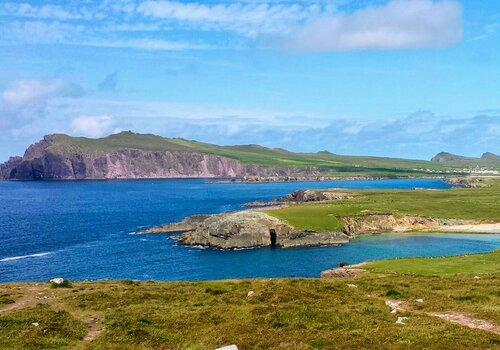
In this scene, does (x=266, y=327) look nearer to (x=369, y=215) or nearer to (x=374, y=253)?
(x=374, y=253)

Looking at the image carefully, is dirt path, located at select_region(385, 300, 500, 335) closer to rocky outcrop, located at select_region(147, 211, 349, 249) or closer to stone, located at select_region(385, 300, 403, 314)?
stone, located at select_region(385, 300, 403, 314)

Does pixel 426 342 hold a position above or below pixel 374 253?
above

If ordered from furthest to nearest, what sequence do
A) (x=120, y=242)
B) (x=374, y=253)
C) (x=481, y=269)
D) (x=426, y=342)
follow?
(x=120, y=242) < (x=374, y=253) < (x=481, y=269) < (x=426, y=342)

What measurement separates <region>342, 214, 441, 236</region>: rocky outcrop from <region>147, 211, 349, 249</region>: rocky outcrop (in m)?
12.1

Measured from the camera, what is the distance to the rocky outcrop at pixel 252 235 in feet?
383

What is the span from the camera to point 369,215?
13750cm

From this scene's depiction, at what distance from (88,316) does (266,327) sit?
1388 centimetres

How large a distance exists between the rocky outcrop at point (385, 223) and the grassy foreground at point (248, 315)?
80.2 m

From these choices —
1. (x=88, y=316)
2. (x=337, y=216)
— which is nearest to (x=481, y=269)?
(x=88, y=316)

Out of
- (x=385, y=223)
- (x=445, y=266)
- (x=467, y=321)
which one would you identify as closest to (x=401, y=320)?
(x=467, y=321)

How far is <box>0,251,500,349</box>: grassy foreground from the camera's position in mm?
28438

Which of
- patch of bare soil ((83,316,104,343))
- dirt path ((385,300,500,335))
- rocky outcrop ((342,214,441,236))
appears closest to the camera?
dirt path ((385,300,500,335))

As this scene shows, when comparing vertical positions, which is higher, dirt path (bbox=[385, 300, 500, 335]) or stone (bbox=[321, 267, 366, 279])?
dirt path (bbox=[385, 300, 500, 335])

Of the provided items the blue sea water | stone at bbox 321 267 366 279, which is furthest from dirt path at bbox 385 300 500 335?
the blue sea water
